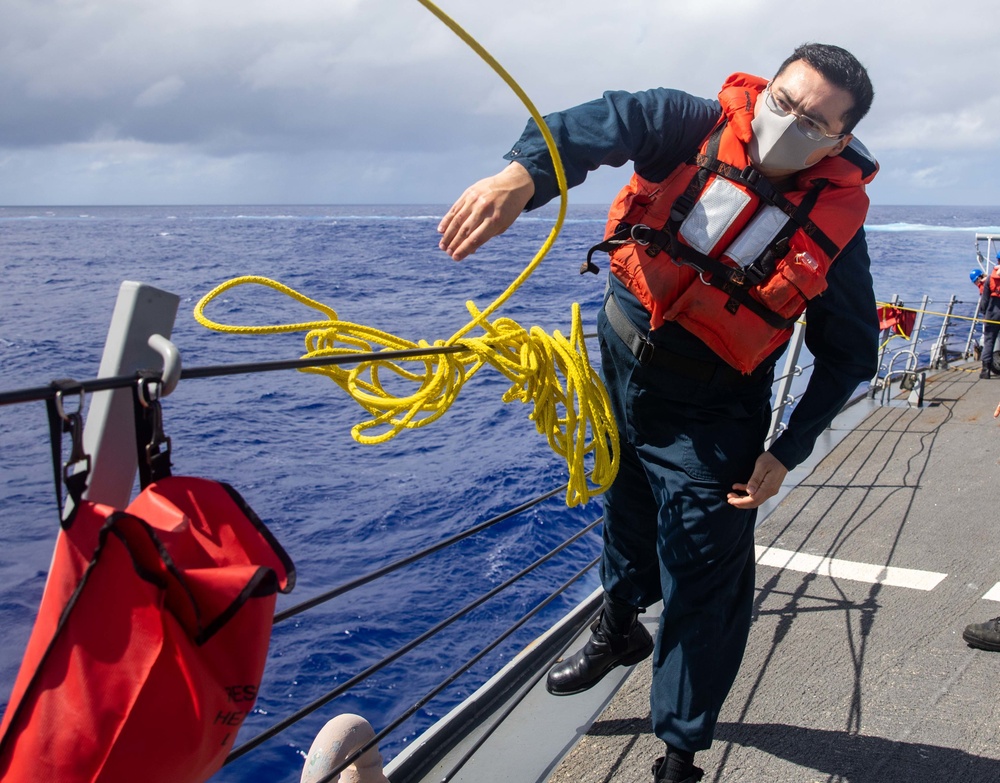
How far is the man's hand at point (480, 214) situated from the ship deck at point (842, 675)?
1467mm

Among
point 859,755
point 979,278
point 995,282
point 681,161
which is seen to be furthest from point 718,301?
point 979,278

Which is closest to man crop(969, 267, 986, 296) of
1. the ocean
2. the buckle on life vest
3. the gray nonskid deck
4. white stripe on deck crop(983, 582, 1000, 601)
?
the ocean

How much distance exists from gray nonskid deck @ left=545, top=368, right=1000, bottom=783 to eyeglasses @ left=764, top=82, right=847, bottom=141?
1588mm

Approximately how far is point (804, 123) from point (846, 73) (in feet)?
0.42

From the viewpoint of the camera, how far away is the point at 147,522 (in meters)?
1.00

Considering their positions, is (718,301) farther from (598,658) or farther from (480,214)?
(598,658)

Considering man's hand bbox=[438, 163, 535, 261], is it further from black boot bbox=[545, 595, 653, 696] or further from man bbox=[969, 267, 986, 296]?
man bbox=[969, 267, 986, 296]

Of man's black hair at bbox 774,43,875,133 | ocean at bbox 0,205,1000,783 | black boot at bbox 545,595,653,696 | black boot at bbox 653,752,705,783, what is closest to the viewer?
man's black hair at bbox 774,43,875,133

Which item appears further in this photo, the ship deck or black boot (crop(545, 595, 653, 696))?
black boot (crop(545, 595, 653, 696))

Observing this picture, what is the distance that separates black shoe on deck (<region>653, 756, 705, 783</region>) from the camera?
2010mm

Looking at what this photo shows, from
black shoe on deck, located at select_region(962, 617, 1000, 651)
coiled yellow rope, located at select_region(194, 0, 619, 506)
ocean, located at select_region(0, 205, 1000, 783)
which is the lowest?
ocean, located at select_region(0, 205, 1000, 783)

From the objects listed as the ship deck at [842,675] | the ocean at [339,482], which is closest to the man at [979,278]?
the ocean at [339,482]

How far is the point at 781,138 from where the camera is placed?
1.73 metres

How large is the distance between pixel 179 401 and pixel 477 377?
563 cm
